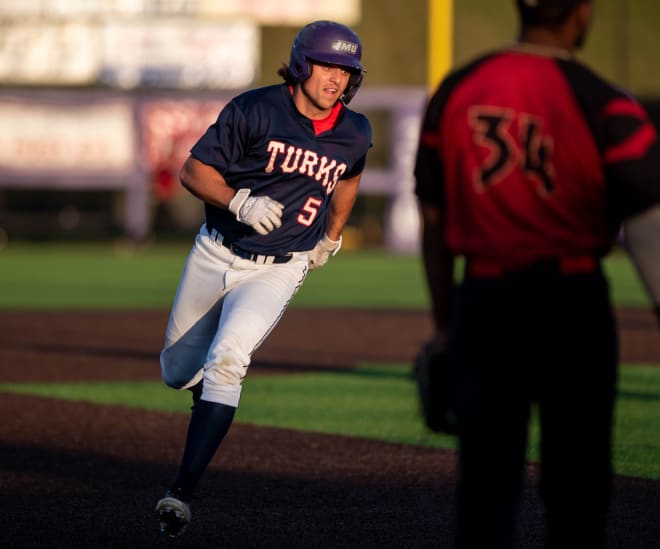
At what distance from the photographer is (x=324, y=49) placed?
5.53 meters

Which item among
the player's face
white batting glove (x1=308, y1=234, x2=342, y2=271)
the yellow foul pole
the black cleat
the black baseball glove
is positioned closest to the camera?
the black baseball glove

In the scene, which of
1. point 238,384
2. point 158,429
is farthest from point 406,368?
point 238,384

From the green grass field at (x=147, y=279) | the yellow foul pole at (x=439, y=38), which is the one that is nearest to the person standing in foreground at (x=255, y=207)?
the green grass field at (x=147, y=279)

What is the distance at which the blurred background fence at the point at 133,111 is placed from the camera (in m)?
31.8

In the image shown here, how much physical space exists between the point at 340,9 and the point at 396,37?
12.5ft

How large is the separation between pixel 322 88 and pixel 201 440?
1588 mm

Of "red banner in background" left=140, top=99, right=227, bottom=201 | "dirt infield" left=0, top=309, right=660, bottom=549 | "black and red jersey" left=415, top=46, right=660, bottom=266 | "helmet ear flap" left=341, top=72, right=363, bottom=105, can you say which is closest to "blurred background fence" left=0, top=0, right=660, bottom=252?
"red banner in background" left=140, top=99, right=227, bottom=201

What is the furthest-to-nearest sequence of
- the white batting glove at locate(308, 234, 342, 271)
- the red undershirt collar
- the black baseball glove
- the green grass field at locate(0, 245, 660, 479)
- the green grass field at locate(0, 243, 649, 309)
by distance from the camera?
the green grass field at locate(0, 243, 649, 309), the green grass field at locate(0, 245, 660, 479), the white batting glove at locate(308, 234, 342, 271), the red undershirt collar, the black baseball glove

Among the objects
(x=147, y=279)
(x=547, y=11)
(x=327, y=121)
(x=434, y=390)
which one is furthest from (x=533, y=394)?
(x=147, y=279)

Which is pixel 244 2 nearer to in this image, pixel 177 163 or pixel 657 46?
pixel 177 163

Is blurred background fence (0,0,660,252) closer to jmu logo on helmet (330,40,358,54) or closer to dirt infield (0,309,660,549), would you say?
dirt infield (0,309,660,549)

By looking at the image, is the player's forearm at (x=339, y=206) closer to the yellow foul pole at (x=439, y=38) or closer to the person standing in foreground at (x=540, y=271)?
the person standing in foreground at (x=540, y=271)

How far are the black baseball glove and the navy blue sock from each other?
1.70 meters

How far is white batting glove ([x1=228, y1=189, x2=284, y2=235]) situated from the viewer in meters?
5.37
